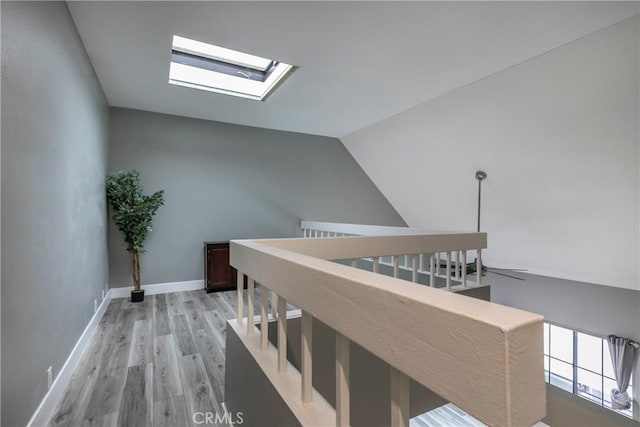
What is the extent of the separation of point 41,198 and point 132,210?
1.99m

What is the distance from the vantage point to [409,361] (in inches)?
20.1

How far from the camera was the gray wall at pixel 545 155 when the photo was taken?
8.07 feet

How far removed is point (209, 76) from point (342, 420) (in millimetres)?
3442

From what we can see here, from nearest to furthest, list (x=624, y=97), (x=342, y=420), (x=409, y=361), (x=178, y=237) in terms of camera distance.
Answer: (x=409, y=361) < (x=342, y=420) < (x=624, y=97) < (x=178, y=237)

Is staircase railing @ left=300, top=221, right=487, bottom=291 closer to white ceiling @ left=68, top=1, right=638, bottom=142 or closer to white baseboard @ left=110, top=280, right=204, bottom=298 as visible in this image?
white ceiling @ left=68, top=1, right=638, bottom=142

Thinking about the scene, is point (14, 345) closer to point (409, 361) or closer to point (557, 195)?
point (409, 361)

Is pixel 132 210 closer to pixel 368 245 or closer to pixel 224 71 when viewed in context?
pixel 224 71

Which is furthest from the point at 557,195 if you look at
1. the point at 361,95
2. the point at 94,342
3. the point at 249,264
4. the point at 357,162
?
the point at 94,342

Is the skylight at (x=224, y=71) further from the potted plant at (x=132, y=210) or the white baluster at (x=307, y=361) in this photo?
the white baluster at (x=307, y=361)

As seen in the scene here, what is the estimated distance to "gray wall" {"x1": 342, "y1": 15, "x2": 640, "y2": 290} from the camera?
8.07 feet

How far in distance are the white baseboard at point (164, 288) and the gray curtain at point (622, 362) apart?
239 inches

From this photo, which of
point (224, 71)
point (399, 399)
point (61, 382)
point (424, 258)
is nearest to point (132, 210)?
point (224, 71)

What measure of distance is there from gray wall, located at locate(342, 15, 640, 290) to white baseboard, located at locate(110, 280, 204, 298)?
355cm

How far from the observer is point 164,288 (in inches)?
159
